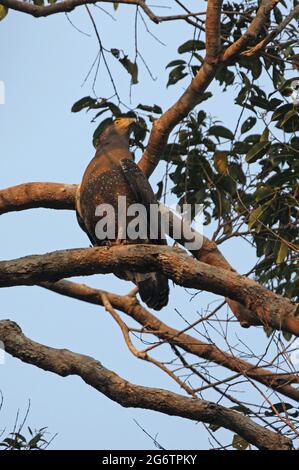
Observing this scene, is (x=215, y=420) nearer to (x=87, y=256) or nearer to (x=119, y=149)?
(x=87, y=256)

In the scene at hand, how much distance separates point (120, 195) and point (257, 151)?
121 cm

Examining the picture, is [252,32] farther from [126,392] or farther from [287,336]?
[126,392]

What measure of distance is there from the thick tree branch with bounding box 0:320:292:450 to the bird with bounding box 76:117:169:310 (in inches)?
64.1

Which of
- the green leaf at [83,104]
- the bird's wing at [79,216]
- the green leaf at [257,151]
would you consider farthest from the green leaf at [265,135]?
the bird's wing at [79,216]

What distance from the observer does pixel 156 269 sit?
539 centimetres

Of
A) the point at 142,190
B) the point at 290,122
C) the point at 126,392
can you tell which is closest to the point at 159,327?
the point at 142,190

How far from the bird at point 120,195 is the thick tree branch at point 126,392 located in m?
1.63

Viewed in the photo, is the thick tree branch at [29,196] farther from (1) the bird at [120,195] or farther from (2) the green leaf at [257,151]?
(2) the green leaf at [257,151]

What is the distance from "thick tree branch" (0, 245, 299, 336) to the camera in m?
5.29

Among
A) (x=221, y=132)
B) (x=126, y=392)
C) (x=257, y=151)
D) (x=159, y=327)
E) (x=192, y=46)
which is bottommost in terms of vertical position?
(x=126, y=392)

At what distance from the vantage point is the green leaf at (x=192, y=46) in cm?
666

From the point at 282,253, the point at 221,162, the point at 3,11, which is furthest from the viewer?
the point at 3,11

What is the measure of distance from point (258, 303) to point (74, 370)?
102cm
